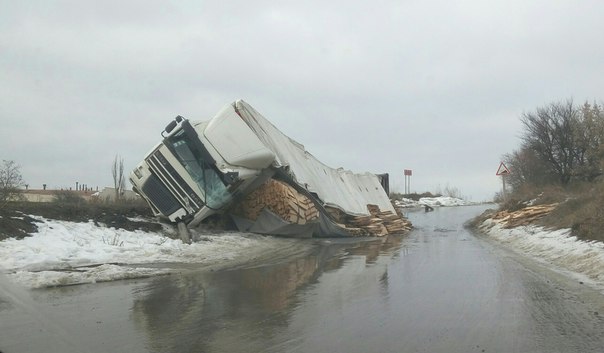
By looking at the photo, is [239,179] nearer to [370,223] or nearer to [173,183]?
[173,183]

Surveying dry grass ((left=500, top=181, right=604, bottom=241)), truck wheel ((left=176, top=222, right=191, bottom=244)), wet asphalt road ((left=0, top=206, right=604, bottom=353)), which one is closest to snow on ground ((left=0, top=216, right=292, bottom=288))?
truck wheel ((left=176, top=222, right=191, bottom=244))

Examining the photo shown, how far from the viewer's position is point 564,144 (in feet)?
129

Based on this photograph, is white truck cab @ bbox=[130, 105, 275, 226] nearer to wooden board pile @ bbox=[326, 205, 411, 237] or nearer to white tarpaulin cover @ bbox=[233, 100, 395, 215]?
white tarpaulin cover @ bbox=[233, 100, 395, 215]

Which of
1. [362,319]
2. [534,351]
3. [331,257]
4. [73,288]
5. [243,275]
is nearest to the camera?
[534,351]

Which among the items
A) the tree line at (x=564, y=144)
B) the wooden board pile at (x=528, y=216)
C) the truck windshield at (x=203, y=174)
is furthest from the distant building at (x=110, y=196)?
the tree line at (x=564, y=144)

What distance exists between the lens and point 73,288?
8.74 meters

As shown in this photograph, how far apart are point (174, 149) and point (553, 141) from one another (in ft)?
108

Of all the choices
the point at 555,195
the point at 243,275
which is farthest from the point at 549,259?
the point at 555,195

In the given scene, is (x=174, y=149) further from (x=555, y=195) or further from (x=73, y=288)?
(x=555, y=195)

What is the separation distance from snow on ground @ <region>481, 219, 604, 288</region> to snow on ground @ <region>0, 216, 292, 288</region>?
767 centimetres

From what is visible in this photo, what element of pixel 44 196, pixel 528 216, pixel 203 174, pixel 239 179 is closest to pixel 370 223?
pixel 528 216

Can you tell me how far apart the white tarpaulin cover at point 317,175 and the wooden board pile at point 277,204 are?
0.92 m

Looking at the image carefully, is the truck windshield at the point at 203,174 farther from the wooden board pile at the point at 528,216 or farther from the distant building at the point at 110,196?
the wooden board pile at the point at 528,216

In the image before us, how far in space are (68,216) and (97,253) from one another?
3.71 m
